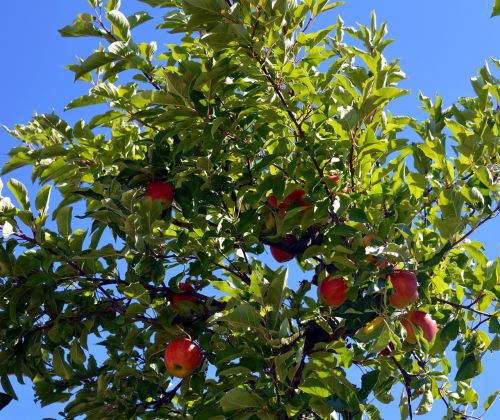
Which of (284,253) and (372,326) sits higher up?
(284,253)

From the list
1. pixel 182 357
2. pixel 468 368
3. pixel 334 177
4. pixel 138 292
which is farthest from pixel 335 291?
pixel 138 292

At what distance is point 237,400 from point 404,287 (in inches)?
35.7

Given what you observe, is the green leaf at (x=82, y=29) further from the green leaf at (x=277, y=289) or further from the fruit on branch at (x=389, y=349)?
the fruit on branch at (x=389, y=349)

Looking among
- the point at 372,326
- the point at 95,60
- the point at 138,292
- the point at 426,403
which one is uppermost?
the point at 95,60

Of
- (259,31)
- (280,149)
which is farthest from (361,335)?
(259,31)

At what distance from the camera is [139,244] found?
345cm

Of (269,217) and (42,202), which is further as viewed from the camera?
(269,217)

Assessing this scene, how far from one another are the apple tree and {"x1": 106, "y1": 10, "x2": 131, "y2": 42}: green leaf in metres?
0.01

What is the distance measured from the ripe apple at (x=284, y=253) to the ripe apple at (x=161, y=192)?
29.8 inches

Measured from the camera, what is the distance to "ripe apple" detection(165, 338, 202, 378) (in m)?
3.65

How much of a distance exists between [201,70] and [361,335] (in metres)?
1.47

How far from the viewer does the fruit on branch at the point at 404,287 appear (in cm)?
321

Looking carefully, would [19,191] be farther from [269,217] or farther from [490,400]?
[490,400]

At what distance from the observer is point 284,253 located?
4.27 meters
